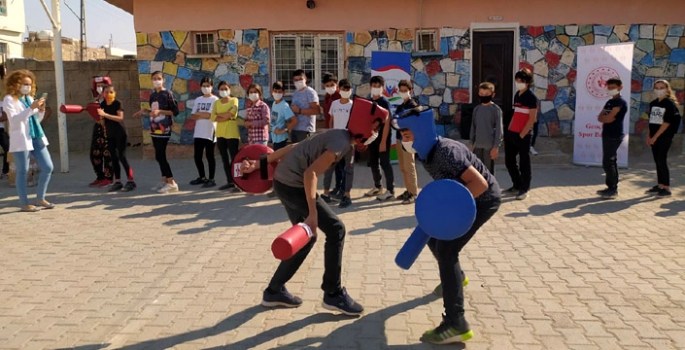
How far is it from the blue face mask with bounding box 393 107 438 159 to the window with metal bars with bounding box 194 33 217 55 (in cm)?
962

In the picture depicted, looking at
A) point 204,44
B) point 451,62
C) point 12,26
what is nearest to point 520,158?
point 451,62

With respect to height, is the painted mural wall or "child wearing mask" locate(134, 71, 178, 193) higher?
the painted mural wall

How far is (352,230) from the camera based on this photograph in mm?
6938

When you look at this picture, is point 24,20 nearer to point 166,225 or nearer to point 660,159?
point 166,225

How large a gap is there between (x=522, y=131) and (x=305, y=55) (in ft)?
19.2

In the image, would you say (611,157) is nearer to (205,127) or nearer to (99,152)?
(205,127)

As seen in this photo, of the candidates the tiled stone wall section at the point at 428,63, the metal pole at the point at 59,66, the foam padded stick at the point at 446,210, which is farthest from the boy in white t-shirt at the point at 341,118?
the metal pole at the point at 59,66

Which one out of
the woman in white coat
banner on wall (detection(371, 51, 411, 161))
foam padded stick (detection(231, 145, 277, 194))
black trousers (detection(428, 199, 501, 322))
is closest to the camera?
black trousers (detection(428, 199, 501, 322))

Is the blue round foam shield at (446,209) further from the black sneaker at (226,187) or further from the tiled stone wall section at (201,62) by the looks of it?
the tiled stone wall section at (201,62)

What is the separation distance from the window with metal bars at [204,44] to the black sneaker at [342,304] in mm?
9335

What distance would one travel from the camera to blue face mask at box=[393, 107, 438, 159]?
150 inches

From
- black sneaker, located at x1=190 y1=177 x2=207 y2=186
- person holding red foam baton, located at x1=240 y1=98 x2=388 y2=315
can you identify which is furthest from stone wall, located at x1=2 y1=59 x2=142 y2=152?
person holding red foam baton, located at x1=240 y1=98 x2=388 y2=315

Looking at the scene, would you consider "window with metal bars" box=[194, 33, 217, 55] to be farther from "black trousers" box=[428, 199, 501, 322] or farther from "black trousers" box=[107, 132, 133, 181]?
"black trousers" box=[428, 199, 501, 322]

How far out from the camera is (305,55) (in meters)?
12.8
